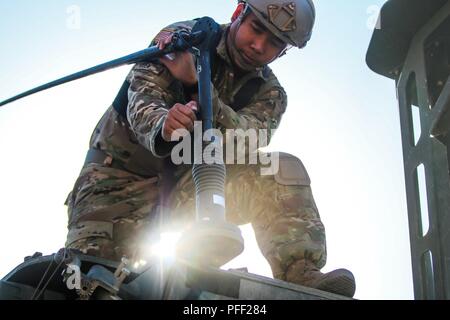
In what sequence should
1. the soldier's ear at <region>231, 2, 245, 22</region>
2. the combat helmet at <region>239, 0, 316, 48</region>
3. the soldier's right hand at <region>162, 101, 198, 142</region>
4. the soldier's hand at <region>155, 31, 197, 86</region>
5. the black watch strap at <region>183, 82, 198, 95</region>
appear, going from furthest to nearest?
the soldier's ear at <region>231, 2, 245, 22</region> → the combat helmet at <region>239, 0, 316, 48</region> → the black watch strap at <region>183, 82, 198, 95</region> → the soldier's hand at <region>155, 31, 197, 86</region> → the soldier's right hand at <region>162, 101, 198, 142</region>

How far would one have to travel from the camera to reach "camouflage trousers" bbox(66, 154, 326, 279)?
417cm

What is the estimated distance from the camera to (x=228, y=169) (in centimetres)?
466

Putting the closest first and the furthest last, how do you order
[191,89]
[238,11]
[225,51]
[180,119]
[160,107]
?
[180,119]
[160,107]
[191,89]
[225,51]
[238,11]

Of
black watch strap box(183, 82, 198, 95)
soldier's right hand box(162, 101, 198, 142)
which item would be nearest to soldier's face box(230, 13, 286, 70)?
black watch strap box(183, 82, 198, 95)

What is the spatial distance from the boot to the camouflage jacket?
2.98 ft

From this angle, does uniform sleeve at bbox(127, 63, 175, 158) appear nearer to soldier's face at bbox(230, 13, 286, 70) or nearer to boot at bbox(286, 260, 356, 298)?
soldier's face at bbox(230, 13, 286, 70)

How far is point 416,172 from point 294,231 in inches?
35.3

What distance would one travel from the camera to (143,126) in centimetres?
403

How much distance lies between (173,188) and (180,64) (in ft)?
2.67

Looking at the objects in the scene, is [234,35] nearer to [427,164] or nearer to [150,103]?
[150,103]

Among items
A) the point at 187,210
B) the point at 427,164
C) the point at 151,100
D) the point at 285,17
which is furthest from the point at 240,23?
the point at 427,164

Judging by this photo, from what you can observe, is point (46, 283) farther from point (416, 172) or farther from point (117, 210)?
point (416, 172)

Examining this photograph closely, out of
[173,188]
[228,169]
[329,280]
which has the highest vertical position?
[228,169]
